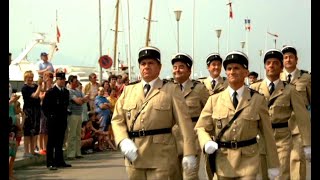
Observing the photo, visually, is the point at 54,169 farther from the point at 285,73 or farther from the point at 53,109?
the point at 285,73

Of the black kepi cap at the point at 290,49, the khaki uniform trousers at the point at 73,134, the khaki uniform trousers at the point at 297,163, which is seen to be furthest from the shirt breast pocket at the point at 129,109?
the khaki uniform trousers at the point at 73,134

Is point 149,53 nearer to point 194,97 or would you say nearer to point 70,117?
point 194,97

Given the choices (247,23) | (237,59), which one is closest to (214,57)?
(237,59)

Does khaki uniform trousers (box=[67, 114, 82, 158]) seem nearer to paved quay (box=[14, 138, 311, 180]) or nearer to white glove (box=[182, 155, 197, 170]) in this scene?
paved quay (box=[14, 138, 311, 180])

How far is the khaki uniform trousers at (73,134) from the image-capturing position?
12.8 m

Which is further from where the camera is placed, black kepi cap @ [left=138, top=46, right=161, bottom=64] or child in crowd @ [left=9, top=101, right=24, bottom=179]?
child in crowd @ [left=9, top=101, right=24, bottom=179]

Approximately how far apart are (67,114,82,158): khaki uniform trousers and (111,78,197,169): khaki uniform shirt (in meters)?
7.00

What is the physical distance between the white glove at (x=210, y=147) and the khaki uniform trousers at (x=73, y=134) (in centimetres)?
773

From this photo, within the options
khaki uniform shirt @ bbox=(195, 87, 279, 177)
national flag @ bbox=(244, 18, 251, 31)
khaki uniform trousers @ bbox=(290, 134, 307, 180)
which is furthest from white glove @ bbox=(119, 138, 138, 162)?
national flag @ bbox=(244, 18, 251, 31)

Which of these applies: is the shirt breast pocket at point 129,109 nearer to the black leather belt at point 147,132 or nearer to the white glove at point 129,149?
the black leather belt at point 147,132

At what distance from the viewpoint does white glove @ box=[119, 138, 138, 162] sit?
553 cm

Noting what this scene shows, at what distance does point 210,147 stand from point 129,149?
0.85 m

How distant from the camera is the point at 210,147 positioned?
18.0 feet
